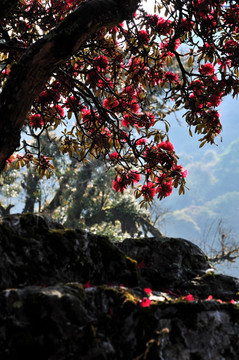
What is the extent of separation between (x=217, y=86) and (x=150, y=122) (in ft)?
3.12

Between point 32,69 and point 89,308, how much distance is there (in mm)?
1834

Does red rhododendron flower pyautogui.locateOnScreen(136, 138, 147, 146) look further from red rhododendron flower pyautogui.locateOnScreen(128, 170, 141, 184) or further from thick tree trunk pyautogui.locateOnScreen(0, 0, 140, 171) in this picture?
thick tree trunk pyautogui.locateOnScreen(0, 0, 140, 171)

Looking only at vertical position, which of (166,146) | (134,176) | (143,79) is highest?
(143,79)

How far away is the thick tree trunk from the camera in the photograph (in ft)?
7.99

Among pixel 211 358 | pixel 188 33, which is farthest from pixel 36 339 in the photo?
pixel 188 33

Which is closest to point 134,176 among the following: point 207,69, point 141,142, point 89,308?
point 141,142

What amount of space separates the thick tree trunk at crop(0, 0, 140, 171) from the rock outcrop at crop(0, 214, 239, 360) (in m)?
0.76

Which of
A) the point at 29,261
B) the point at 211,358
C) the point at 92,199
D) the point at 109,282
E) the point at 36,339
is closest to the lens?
the point at 36,339

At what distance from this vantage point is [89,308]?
6.32 feet

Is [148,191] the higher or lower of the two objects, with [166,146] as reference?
lower

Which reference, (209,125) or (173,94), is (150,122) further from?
(209,125)

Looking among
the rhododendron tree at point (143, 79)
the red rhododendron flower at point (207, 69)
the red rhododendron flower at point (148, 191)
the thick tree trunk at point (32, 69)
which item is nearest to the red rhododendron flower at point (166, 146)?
the rhododendron tree at point (143, 79)

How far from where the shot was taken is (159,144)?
4.05 m

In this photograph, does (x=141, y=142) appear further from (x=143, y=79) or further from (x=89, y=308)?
(x=89, y=308)
